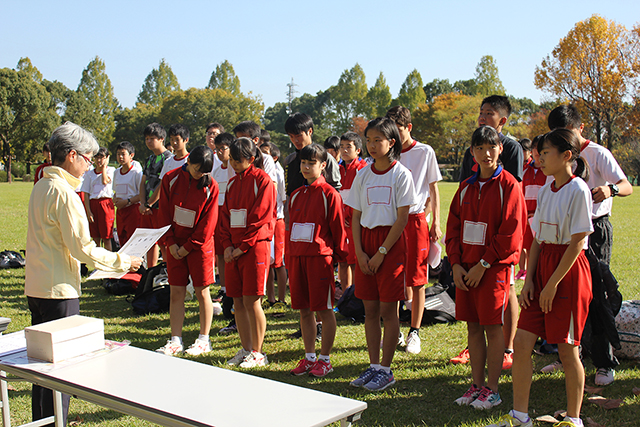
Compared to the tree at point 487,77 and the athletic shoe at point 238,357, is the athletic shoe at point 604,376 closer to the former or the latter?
the athletic shoe at point 238,357

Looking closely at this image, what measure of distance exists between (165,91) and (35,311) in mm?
87232

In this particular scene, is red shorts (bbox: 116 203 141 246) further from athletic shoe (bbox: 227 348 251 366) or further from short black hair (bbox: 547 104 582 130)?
short black hair (bbox: 547 104 582 130)

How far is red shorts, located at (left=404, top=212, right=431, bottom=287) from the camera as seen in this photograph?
4.68 m

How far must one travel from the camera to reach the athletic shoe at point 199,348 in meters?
4.93

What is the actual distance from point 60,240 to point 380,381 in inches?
101

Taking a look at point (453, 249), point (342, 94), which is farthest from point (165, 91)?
point (453, 249)

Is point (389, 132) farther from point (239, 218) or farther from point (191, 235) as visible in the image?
point (191, 235)

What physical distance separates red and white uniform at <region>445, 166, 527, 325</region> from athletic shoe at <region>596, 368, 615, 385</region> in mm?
1135

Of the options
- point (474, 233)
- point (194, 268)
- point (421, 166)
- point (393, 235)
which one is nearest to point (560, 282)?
point (474, 233)

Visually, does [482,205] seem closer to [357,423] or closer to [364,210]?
Answer: [364,210]

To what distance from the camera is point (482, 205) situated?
11.9ft

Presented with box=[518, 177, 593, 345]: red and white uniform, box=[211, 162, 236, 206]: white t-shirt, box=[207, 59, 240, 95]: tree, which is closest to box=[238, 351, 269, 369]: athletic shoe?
box=[518, 177, 593, 345]: red and white uniform

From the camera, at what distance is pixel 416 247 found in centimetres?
469

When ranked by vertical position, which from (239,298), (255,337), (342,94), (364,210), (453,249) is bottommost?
(255,337)
